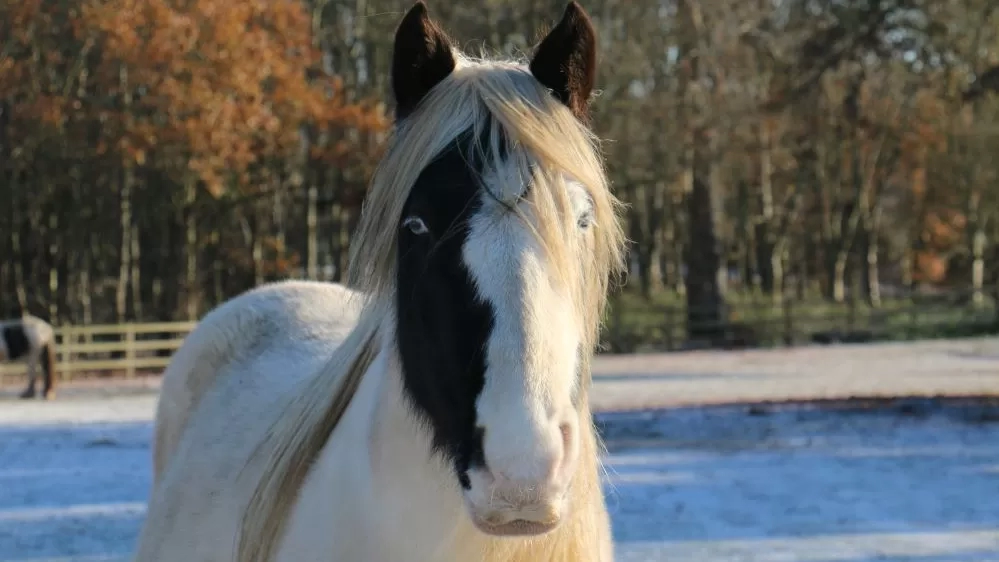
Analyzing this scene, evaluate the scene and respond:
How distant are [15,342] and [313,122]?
723cm

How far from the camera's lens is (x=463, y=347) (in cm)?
185

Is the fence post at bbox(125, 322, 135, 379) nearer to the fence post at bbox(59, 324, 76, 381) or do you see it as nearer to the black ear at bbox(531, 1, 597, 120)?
the fence post at bbox(59, 324, 76, 381)

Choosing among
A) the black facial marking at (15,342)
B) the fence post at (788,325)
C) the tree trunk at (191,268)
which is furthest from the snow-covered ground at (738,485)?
the fence post at (788,325)

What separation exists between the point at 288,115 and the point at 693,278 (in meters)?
10.3

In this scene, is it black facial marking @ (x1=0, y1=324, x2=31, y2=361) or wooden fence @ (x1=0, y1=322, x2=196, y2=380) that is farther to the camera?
wooden fence @ (x1=0, y1=322, x2=196, y2=380)

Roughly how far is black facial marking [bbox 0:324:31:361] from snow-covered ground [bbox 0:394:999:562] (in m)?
3.40

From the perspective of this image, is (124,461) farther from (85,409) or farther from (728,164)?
(728,164)

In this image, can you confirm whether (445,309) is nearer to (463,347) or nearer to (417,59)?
(463,347)

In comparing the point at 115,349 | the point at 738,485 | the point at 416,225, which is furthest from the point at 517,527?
the point at 115,349

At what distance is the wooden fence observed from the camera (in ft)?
63.6

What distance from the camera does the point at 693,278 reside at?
83.5ft

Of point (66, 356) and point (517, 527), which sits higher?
point (517, 527)

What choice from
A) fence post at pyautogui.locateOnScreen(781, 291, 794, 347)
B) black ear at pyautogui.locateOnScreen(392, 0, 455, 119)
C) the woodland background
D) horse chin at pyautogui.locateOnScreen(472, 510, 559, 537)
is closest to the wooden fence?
the woodland background

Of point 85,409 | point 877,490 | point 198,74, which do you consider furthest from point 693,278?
point 877,490
